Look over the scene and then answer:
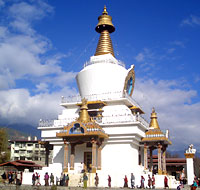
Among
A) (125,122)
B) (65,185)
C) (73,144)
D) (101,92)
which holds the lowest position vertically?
(65,185)

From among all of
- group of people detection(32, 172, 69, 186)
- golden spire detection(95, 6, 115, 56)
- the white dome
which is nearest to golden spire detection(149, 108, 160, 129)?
the white dome

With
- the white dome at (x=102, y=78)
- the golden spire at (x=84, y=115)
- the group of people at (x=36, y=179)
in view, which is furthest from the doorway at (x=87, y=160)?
the white dome at (x=102, y=78)

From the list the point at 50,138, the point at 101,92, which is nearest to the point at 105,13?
the point at 101,92

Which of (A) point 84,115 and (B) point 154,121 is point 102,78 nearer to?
(A) point 84,115

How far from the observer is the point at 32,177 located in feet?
74.5

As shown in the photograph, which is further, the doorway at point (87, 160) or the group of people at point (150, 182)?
the doorway at point (87, 160)

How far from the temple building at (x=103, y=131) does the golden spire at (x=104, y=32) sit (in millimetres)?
990

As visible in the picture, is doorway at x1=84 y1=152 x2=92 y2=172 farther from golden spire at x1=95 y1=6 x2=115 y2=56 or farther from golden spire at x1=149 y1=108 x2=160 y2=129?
golden spire at x1=95 y1=6 x2=115 y2=56

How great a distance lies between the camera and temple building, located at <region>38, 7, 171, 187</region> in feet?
74.1

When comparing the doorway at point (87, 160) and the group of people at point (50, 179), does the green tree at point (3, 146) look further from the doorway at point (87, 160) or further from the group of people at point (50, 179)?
the doorway at point (87, 160)

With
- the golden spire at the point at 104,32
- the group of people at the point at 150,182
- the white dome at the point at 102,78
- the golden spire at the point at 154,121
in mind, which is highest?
the golden spire at the point at 104,32

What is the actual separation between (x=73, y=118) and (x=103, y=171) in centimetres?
609

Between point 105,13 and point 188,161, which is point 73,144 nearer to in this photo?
point 188,161

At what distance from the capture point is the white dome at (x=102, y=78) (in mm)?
27234
